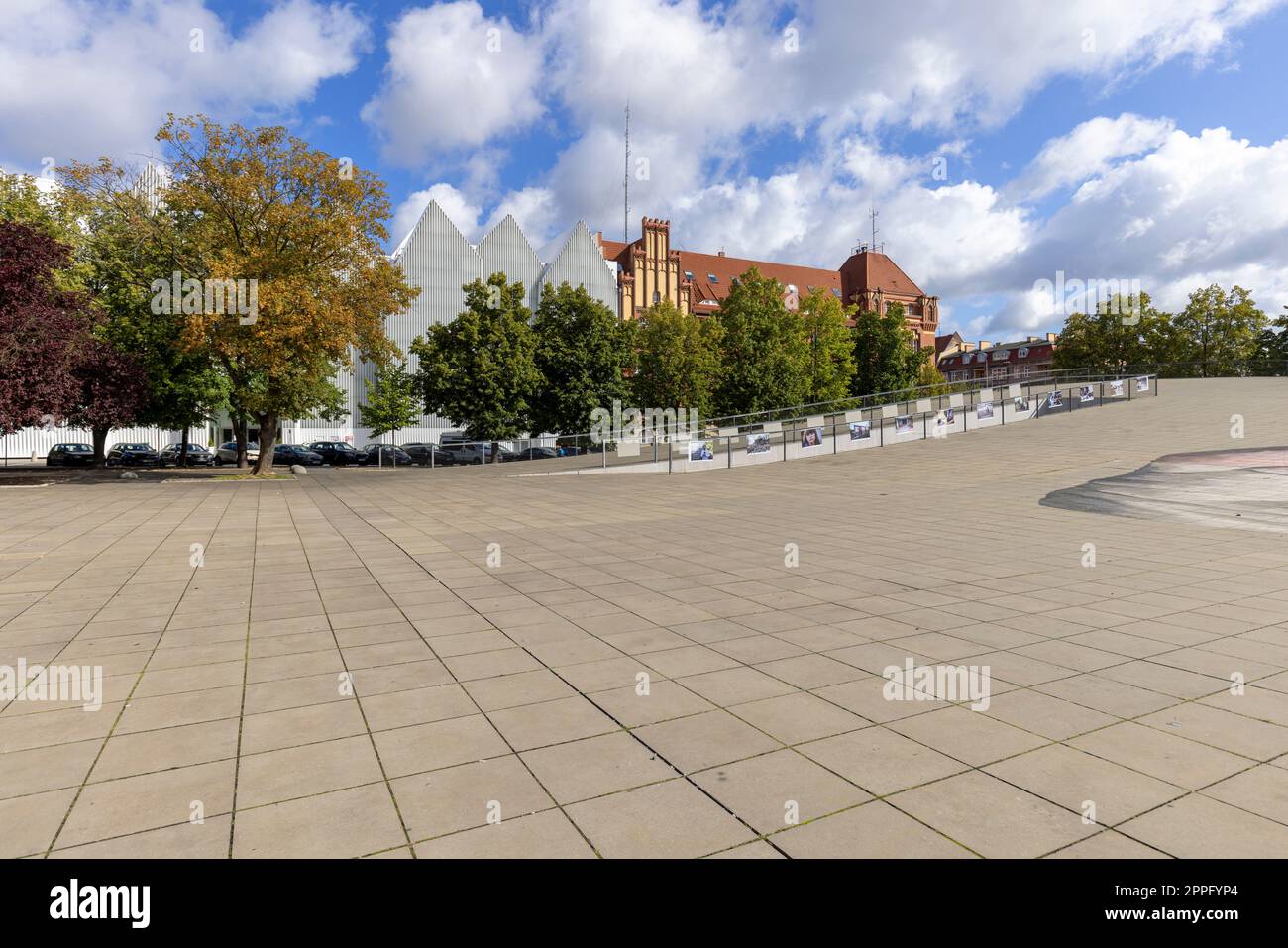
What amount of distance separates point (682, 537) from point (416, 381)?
1359 inches

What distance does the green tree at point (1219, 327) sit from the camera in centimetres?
5994

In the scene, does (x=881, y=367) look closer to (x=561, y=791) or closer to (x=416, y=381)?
(x=416, y=381)

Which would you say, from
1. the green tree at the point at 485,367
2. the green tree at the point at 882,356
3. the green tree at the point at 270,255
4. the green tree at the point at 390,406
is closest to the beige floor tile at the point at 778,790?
the green tree at the point at 270,255

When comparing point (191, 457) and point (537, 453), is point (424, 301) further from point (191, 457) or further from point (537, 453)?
point (537, 453)

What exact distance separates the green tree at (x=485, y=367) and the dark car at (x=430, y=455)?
2188 millimetres

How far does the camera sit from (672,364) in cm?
4681

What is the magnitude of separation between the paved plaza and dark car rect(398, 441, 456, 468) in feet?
91.5

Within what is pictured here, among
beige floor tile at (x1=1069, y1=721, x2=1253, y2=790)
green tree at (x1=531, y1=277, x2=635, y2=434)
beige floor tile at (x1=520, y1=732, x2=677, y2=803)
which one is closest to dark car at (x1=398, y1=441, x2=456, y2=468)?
green tree at (x1=531, y1=277, x2=635, y2=434)

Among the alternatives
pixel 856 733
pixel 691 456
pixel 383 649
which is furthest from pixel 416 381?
pixel 856 733

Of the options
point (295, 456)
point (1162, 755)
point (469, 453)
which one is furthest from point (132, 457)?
point (1162, 755)

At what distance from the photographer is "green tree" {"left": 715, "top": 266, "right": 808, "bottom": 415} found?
50625mm

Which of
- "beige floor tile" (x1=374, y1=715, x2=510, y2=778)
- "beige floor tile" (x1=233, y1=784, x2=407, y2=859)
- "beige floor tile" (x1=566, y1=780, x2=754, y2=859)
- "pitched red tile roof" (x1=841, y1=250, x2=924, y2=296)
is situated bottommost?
"beige floor tile" (x1=566, y1=780, x2=754, y2=859)

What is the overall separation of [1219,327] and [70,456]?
288ft

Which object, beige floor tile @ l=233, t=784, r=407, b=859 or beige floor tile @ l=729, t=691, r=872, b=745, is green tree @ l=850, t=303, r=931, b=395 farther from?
beige floor tile @ l=233, t=784, r=407, b=859
